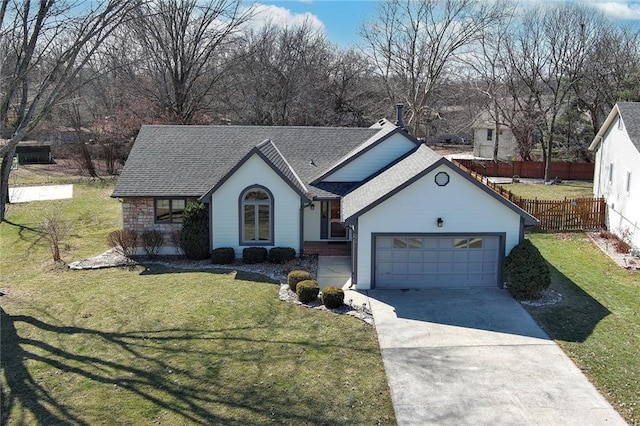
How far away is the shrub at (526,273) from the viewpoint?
1648 centimetres

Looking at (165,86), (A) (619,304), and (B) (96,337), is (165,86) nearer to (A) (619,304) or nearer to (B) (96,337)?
(B) (96,337)

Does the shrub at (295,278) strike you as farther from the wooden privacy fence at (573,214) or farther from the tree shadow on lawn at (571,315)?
the wooden privacy fence at (573,214)

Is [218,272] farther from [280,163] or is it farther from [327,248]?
[280,163]

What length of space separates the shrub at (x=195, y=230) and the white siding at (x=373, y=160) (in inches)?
204

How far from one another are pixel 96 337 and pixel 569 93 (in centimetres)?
4083

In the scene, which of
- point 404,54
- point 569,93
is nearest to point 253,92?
point 404,54

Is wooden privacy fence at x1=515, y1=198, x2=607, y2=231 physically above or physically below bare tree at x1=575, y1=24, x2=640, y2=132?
below

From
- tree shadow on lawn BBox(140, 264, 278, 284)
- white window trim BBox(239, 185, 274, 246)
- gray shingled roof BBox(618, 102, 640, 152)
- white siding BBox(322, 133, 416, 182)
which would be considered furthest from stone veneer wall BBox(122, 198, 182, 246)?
gray shingled roof BBox(618, 102, 640, 152)

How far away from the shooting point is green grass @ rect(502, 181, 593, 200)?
33.8m

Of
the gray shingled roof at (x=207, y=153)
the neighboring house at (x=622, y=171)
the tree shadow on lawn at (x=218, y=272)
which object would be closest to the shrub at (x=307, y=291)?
the tree shadow on lawn at (x=218, y=272)

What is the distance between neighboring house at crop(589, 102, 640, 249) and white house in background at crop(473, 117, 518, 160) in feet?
83.1

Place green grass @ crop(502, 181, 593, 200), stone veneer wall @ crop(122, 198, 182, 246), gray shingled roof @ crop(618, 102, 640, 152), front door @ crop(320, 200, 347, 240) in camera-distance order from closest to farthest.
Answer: stone veneer wall @ crop(122, 198, 182, 246), front door @ crop(320, 200, 347, 240), gray shingled roof @ crop(618, 102, 640, 152), green grass @ crop(502, 181, 593, 200)

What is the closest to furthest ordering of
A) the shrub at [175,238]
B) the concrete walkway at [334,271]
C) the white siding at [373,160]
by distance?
1. the concrete walkway at [334,271]
2. the shrub at [175,238]
3. the white siding at [373,160]

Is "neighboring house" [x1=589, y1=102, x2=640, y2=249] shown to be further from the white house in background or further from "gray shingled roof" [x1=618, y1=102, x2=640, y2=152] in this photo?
the white house in background
